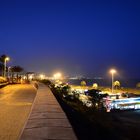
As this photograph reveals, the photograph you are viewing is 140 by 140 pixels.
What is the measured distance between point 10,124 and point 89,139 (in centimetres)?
284

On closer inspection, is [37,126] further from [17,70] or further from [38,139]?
[17,70]

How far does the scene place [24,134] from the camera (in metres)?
6.07

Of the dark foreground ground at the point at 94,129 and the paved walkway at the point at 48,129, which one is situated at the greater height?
the paved walkway at the point at 48,129

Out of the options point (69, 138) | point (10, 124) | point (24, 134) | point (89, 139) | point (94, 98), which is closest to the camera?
point (69, 138)

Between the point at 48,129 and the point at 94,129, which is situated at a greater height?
the point at 48,129

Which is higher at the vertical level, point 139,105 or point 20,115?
point 20,115

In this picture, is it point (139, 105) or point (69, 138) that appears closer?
point (69, 138)

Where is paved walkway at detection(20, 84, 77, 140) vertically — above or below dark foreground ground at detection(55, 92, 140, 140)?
above

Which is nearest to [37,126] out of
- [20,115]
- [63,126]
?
[63,126]

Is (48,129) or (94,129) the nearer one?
(48,129)

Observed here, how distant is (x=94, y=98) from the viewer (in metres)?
48.8

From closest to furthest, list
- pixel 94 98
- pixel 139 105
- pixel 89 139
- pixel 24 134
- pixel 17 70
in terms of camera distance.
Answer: pixel 24 134
pixel 89 139
pixel 94 98
pixel 139 105
pixel 17 70

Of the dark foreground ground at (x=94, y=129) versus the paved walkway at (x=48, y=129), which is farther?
the dark foreground ground at (x=94, y=129)

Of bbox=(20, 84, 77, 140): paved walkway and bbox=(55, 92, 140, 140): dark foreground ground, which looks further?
bbox=(55, 92, 140, 140): dark foreground ground
